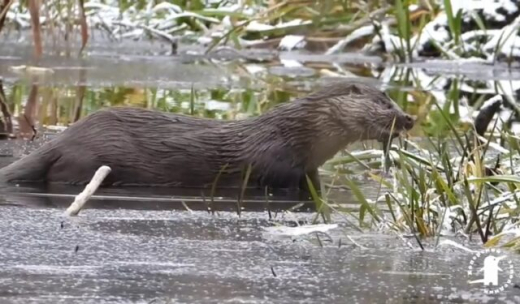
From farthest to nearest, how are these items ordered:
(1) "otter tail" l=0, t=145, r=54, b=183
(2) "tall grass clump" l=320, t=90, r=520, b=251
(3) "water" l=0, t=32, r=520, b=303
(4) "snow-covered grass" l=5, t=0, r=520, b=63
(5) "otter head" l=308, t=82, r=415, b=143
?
(4) "snow-covered grass" l=5, t=0, r=520, b=63, (5) "otter head" l=308, t=82, r=415, b=143, (1) "otter tail" l=0, t=145, r=54, b=183, (2) "tall grass clump" l=320, t=90, r=520, b=251, (3) "water" l=0, t=32, r=520, b=303

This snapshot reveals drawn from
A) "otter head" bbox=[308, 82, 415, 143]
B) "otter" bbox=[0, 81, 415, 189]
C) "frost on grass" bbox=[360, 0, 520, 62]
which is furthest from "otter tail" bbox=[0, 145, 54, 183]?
"frost on grass" bbox=[360, 0, 520, 62]

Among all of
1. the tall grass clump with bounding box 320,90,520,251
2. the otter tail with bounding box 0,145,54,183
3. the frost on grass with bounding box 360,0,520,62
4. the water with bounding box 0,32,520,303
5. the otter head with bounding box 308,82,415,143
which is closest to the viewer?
the water with bounding box 0,32,520,303

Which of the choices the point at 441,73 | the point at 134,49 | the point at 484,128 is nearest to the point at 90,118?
the point at 484,128

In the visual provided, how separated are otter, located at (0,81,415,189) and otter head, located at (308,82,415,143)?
0.01 metres

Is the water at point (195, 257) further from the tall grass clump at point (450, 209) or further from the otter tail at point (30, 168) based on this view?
the otter tail at point (30, 168)

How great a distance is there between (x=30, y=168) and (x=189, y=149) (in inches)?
23.4

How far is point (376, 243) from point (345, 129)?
1.83m

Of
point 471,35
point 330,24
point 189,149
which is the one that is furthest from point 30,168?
point 330,24

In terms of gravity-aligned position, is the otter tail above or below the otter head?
below

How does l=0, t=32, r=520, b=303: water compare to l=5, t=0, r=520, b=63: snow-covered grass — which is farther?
l=5, t=0, r=520, b=63: snow-covered grass


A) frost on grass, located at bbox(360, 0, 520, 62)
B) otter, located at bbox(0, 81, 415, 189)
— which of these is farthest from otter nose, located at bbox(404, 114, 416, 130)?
frost on grass, located at bbox(360, 0, 520, 62)

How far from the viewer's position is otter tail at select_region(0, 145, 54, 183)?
492 cm

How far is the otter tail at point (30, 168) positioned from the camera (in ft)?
16.1

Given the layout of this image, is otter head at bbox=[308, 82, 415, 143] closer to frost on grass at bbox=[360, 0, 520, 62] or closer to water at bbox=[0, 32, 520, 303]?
water at bbox=[0, 32, 520, 303]
